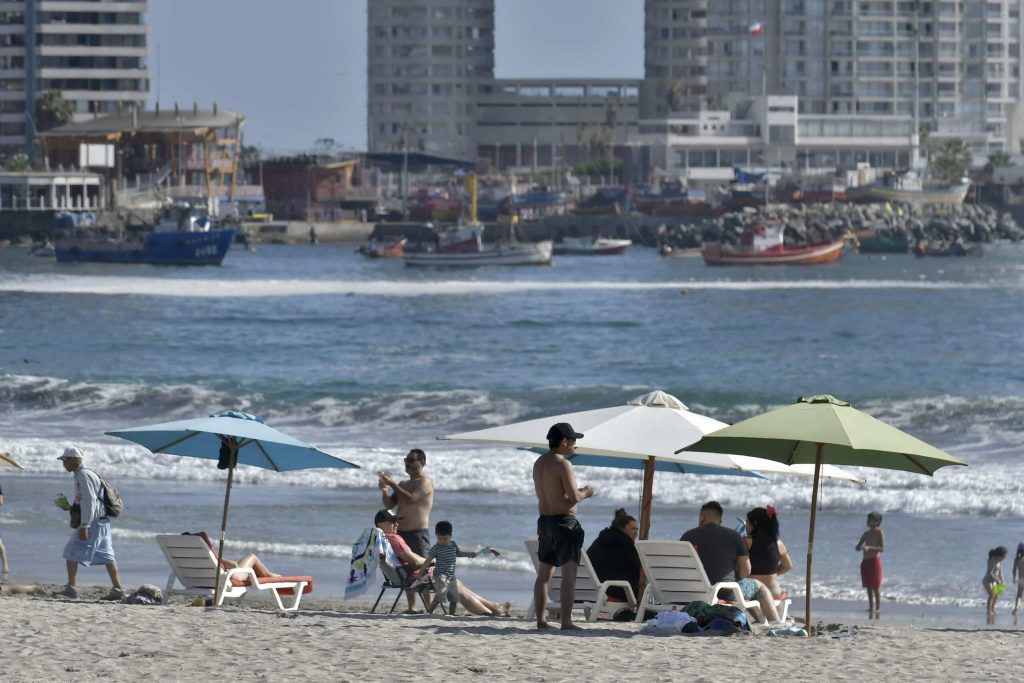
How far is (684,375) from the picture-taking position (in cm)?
4272

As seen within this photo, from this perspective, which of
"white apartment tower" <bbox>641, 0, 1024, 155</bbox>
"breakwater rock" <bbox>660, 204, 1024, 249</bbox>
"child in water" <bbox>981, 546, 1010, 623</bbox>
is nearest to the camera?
"child in water" <bbox>981, 546, 1010, 623</bbox>

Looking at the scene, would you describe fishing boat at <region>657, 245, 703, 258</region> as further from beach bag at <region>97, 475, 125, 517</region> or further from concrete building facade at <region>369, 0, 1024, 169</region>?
beach bag at <region>97, 475, 125, 517</region>

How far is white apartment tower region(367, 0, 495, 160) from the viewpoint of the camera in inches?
7151

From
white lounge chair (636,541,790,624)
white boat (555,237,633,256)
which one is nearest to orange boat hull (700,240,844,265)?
white boat (555,237,633,256)

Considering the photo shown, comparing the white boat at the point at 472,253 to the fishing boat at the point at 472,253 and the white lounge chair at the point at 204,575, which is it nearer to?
the fishing boat at the point at 472,253

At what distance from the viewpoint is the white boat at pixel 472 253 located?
104 m

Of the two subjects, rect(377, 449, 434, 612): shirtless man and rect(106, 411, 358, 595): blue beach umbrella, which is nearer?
rect(106, 411, 358, 595): blue beach umbrella

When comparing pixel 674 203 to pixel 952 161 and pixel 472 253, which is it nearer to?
pixel 952 161

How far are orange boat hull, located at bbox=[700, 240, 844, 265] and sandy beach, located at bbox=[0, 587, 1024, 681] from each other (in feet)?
333

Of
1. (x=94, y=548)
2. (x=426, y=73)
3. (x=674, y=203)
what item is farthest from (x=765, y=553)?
(x=426, y=73)

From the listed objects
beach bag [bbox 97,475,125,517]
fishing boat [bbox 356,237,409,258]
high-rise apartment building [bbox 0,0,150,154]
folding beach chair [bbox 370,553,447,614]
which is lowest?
fishing boat [bbox 356,237,409,258]

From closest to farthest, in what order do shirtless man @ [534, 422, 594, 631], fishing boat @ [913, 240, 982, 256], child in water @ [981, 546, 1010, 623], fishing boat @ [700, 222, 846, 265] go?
1. shirtless man @ [534, 422, 594, 631]
2. child in water @ [981, 546, 1010, 623]
3. fishing boat @ [700, 222, 846, 265]
4. fishing boat @ [913, 240, 982, 256]

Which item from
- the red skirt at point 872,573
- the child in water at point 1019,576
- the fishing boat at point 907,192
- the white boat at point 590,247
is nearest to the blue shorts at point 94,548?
the red skirt at point 872,573

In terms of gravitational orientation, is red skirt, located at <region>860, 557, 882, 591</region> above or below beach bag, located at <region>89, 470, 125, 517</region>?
below
